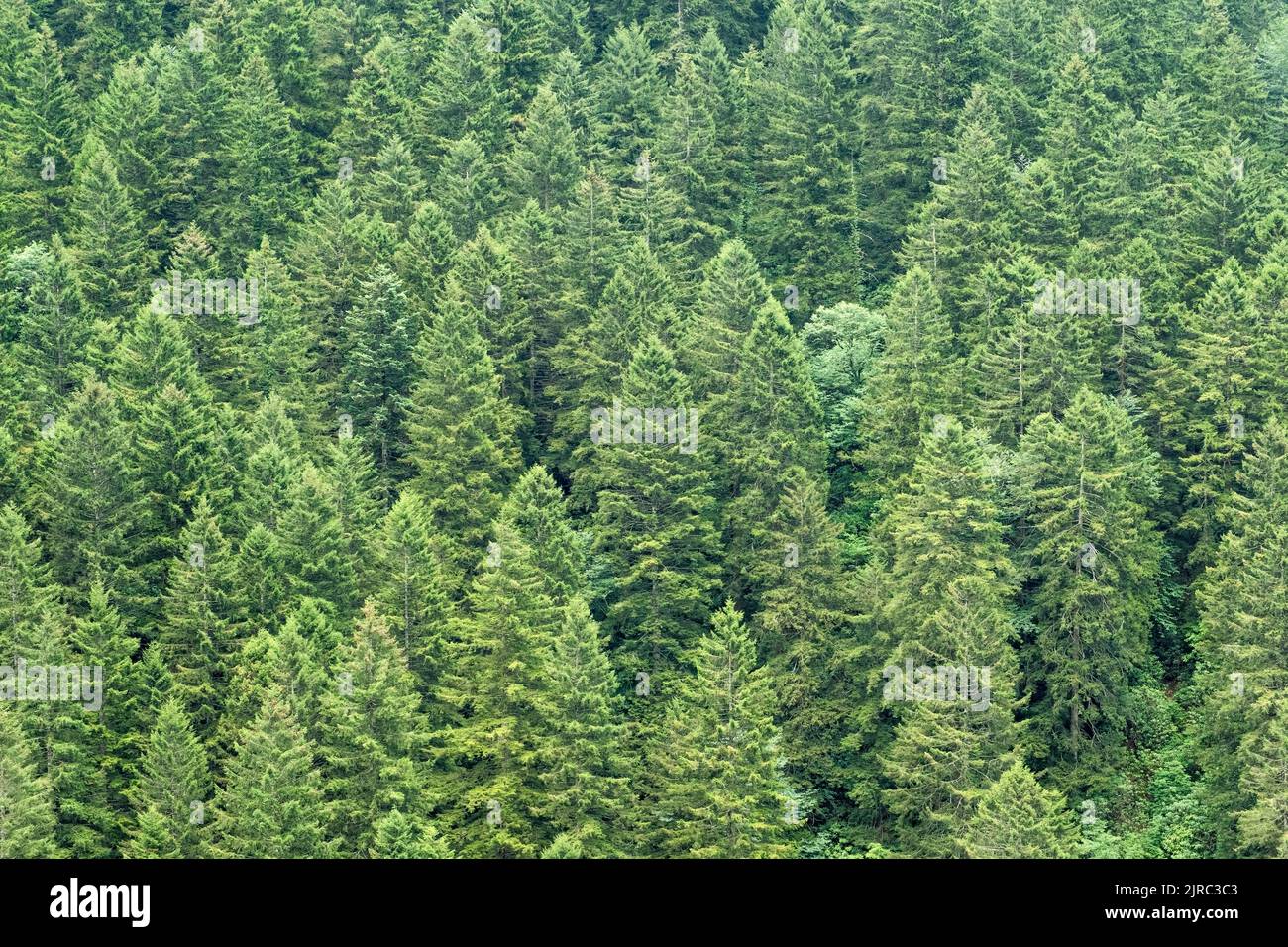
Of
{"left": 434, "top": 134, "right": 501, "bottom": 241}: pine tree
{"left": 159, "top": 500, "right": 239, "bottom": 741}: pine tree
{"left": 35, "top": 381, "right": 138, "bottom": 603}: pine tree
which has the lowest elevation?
{"left": 159, "top": 500, "right": 239, "bottom": 741}: pine tree

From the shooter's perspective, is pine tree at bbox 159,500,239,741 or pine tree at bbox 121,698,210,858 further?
pine tree at bbox 159,500,239,741

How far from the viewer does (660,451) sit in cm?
7662

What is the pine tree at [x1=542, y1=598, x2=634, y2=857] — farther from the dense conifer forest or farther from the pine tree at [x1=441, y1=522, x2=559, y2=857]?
the pine tree at [x1=441, y1=522, x2=559, y2=857]

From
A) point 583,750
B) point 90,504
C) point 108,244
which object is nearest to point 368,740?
point 583,750

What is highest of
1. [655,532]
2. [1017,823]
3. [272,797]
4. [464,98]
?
[464,98]

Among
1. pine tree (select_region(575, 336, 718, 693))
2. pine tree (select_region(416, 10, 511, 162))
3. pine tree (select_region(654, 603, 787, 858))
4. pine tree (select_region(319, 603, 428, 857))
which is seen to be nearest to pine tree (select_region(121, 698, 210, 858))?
pine tree (select_region(319, 603, 428, 857))

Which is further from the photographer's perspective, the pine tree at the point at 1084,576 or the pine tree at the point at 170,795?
the pine tree at the point at 1084,576

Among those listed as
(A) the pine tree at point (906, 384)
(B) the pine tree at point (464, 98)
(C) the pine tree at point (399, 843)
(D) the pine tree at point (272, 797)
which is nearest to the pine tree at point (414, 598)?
(D) the pine tree at point (272, 797)

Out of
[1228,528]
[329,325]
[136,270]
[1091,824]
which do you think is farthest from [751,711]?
[136,270]

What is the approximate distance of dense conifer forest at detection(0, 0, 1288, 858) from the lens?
213 feet

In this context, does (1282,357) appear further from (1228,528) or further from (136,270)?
(136,270)

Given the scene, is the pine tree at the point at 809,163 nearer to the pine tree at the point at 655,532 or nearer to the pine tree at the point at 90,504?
the pine tree at the point at 655,532

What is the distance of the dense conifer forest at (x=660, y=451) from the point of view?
6494cm

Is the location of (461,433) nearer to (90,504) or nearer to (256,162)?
(90,504)
